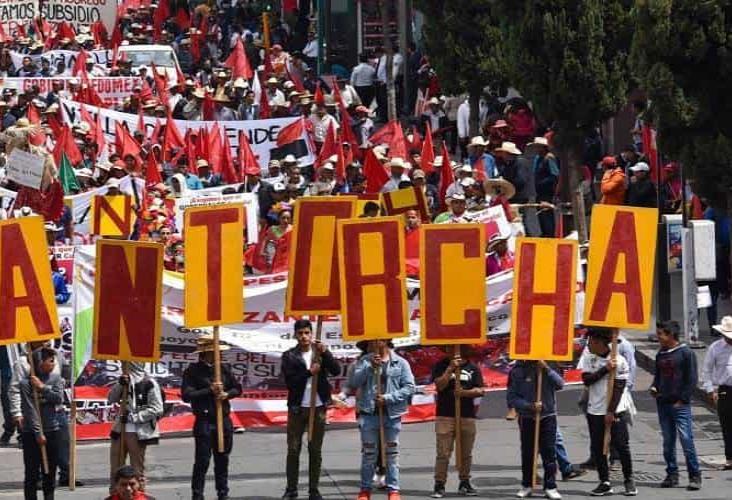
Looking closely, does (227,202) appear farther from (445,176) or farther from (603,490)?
(603,490)

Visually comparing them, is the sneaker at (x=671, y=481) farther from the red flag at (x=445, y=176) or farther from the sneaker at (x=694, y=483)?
the red flag at (x=445, y=176)

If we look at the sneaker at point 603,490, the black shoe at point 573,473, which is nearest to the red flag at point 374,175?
the black shoe at point 573,473

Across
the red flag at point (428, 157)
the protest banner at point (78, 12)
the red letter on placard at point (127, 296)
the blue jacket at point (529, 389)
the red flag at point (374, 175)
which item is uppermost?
the protest banner at point (78, 12)

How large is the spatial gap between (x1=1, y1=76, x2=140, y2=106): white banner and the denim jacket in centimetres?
2062

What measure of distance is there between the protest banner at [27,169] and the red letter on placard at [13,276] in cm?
738

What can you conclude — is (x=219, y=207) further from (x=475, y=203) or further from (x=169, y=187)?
(x=169, y=187)

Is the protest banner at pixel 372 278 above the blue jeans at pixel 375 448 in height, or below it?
above

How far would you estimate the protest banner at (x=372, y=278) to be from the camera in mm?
18266

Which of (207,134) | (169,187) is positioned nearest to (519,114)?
(207,134)

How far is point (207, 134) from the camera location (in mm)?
32031

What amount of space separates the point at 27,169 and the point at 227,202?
233cm

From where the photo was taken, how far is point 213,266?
60.3 ft

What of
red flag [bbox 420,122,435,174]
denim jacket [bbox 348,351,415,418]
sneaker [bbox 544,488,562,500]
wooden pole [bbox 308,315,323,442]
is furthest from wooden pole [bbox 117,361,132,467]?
red flag [bbox 420,122,435,174]

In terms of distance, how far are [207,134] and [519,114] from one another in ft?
14.7
